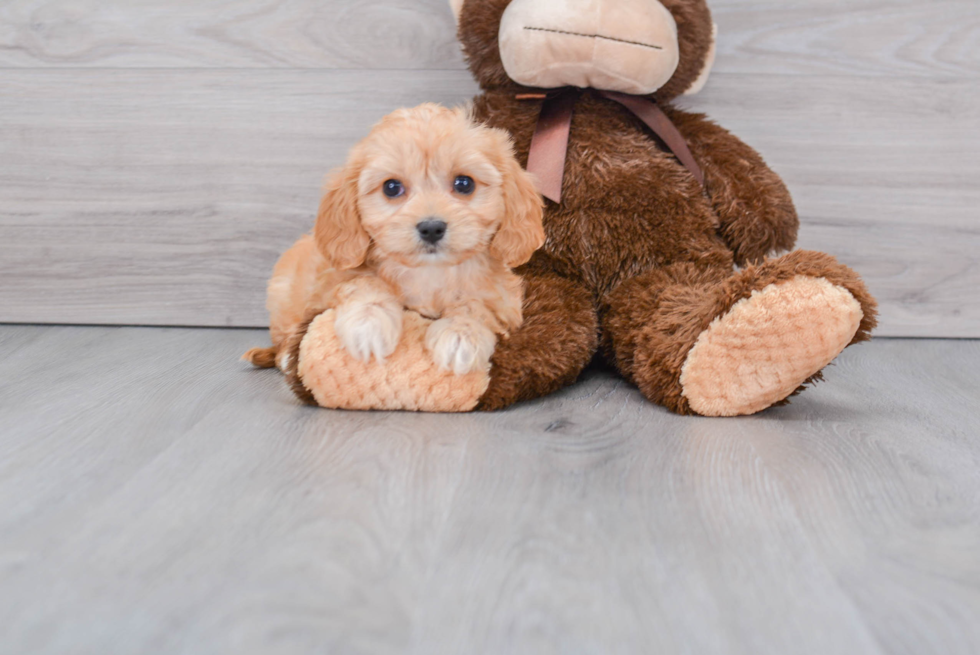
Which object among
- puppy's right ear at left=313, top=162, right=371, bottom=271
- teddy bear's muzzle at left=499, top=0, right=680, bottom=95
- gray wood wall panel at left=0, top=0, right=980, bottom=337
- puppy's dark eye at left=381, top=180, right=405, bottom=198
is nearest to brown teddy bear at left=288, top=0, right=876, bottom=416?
teddy bear's muzzle at left=499, top=0, right=680, bottom=95

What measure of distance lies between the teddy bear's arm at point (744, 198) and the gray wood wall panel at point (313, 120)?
34cm

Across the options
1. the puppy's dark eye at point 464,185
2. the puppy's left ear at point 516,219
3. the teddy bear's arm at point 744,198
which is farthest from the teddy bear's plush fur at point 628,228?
the puppy's dark eye at point 464,185

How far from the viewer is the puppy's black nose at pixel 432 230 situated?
1117mm

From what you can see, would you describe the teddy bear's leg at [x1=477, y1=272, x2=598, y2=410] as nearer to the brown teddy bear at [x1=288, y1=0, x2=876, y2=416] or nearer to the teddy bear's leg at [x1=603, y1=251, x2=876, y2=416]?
the brown teddy bear at [x1=288, y1=0, x2=876, y2=416]

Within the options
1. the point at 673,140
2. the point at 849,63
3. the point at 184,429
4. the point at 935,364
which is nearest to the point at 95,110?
the point at 184,429

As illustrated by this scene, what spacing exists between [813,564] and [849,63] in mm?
1384

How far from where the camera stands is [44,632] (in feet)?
2.11

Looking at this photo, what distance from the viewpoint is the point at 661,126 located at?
1.46 m

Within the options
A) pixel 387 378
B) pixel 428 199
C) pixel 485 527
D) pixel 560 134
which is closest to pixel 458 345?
pixel 387 378

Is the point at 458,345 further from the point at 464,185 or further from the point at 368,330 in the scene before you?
the point at 464,185

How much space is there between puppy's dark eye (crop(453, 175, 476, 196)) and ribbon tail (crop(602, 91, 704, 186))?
436 millimetres

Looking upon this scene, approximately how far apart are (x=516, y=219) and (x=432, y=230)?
0.15 m

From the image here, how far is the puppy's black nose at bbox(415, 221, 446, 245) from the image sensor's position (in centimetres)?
112

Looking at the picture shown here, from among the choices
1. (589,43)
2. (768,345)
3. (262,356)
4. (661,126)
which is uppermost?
(589,43)
